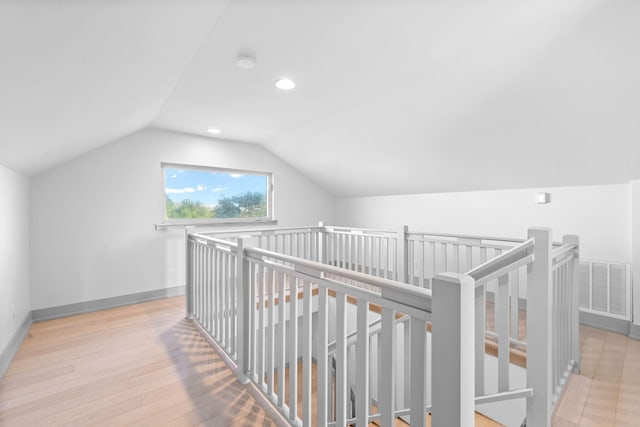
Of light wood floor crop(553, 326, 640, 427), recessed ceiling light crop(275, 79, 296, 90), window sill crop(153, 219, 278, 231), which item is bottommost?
light wood floor crop(553, 326, 640, 427)

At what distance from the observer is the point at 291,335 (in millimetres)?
1526

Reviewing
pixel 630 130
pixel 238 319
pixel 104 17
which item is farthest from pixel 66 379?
pixel 630 130

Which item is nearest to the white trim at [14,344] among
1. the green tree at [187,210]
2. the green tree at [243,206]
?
the green tree at [187,210]

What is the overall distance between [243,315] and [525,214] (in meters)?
3.14

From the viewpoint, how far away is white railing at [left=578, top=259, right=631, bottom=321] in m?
2.62

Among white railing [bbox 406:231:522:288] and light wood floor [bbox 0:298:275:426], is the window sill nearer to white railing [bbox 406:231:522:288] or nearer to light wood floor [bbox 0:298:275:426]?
light wood floor [bbox 0:298:275:426]

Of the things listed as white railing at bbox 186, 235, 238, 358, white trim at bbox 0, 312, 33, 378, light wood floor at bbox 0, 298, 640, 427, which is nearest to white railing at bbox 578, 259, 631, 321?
light wood floor at bbox 0, 298, 640, 427

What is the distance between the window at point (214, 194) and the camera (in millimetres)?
4039

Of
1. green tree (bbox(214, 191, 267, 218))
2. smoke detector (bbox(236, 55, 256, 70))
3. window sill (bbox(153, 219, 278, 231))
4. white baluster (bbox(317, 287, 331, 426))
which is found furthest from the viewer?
green tree (bbox(214, 191, 267, 218))

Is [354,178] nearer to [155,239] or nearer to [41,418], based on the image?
[155,239]

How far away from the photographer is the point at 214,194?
4402 mm

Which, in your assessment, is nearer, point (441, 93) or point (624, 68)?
point (624, 68)

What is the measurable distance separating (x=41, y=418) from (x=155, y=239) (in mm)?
2340

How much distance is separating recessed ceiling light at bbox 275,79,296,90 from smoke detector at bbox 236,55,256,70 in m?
0.34
